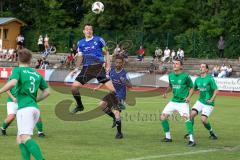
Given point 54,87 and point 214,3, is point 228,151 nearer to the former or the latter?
point 54,87

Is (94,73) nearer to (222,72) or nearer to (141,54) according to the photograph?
(222,72)

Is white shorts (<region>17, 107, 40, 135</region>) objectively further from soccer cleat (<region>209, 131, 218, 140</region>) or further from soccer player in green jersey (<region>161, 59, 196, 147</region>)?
soccer cleat (<region>209, 131, 218, 140</region>)

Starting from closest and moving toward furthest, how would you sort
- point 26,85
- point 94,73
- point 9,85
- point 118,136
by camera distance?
point 9,85
point 26,85
point 118,136
point 94,73

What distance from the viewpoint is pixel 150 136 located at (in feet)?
50.9

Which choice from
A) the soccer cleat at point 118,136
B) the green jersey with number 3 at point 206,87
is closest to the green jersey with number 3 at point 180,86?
the green jersey with number 3 at point 206,87

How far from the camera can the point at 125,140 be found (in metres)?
14.5

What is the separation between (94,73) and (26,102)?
5831 mm

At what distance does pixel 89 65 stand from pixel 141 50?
32004mm

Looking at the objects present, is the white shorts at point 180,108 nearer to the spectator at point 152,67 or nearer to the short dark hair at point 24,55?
the short dark hair at point 24,55

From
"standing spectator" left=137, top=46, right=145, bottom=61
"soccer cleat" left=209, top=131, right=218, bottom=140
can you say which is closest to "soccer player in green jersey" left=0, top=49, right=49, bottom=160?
"soccer cleat" left=209, top=131, right=218, bottom=140

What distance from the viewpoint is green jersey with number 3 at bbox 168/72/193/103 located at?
46.4ft

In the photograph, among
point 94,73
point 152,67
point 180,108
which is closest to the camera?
→ point 180,108

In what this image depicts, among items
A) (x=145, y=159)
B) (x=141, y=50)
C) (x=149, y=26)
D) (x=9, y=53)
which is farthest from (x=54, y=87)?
(x=145, y=159)

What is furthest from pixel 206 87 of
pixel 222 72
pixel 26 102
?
pixel 222 72
